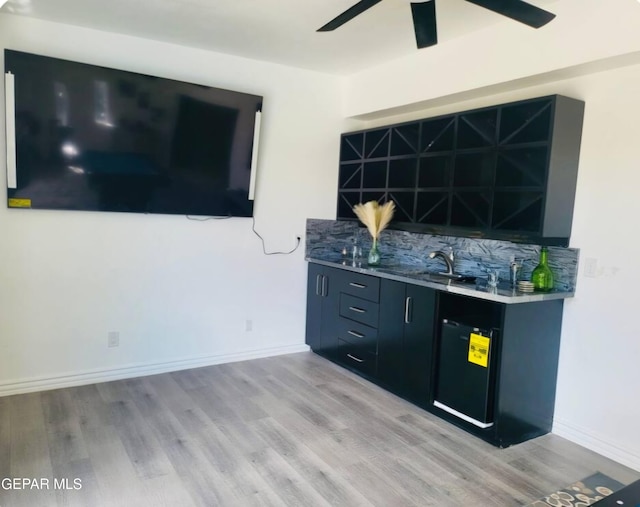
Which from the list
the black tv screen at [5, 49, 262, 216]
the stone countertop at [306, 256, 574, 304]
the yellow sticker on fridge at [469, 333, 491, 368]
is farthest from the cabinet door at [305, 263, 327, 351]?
the yellow sticker on fridge at [469, 333, 491, 368]

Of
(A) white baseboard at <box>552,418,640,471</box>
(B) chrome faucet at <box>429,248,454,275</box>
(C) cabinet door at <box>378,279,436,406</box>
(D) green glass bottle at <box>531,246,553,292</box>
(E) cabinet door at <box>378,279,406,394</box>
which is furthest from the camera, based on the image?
(B) chrome faucet at <box>429,248,454,275</box>

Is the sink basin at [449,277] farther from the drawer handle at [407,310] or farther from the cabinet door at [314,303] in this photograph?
the cabinet door at [314,303]

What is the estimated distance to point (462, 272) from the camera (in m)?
3.81

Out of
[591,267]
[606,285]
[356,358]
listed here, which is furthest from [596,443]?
[356,358]

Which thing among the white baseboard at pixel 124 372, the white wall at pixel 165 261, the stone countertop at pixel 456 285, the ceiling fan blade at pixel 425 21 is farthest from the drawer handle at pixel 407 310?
the ceiling fan blade at pixel 425 21

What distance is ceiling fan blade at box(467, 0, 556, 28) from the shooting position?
2146 mm

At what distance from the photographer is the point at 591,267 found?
116 inches

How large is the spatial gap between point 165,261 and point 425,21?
2.62 m

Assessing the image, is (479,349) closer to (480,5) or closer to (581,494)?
(581,494)

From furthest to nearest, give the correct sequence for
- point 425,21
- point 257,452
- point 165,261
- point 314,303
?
point 314,303, point 165,261, point 257,452, point 425,21

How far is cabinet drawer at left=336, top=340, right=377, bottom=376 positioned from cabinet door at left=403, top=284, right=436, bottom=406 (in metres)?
0.39

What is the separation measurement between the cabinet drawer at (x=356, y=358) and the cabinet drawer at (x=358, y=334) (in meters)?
0.04

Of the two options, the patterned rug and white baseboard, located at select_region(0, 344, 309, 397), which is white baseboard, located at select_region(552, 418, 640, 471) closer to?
the patterned rug

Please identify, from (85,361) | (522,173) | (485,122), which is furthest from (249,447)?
(485,122)
